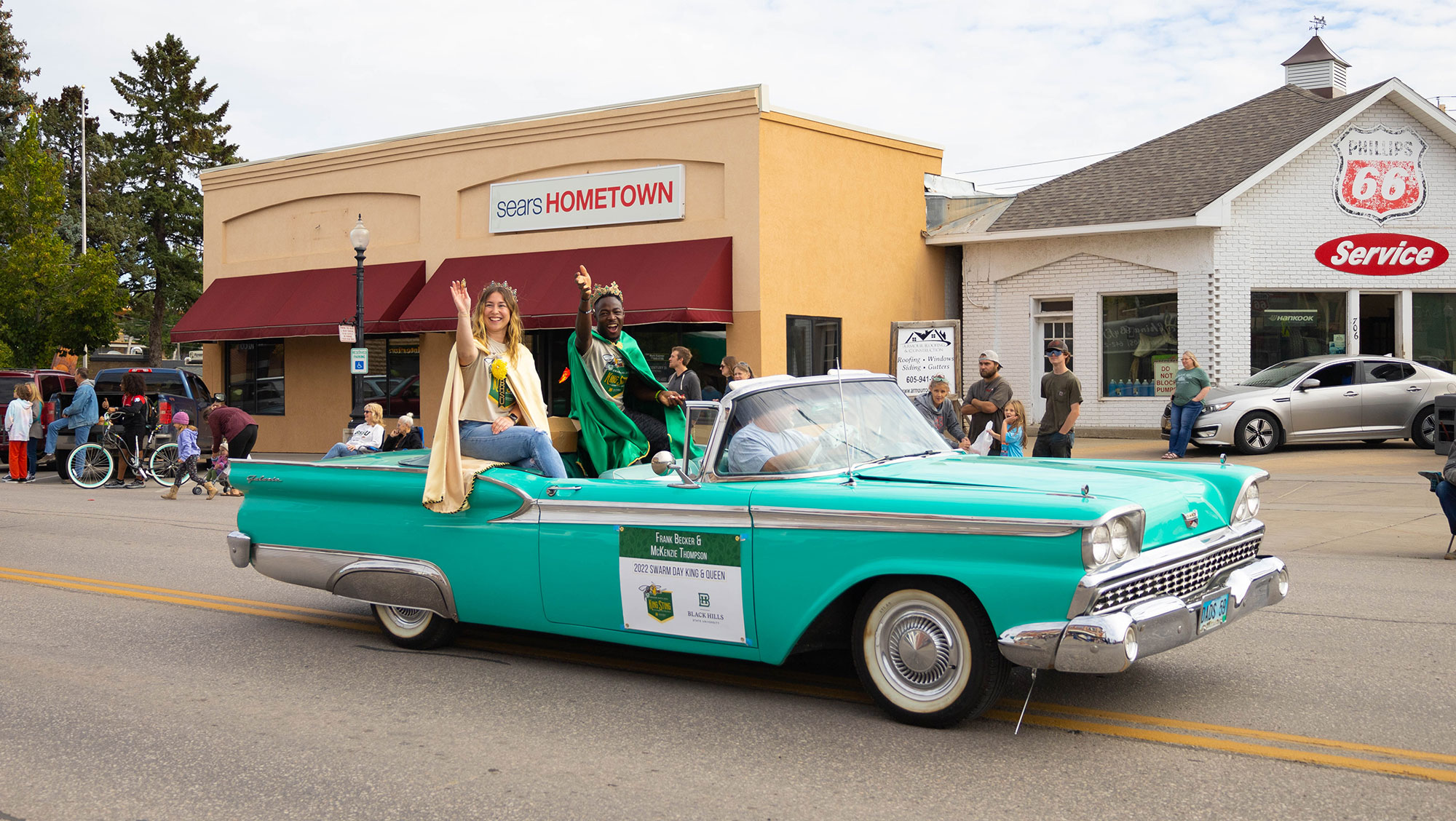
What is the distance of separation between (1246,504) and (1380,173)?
18.2m

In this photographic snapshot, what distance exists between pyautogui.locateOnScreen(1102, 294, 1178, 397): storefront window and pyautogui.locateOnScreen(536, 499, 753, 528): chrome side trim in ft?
56.1

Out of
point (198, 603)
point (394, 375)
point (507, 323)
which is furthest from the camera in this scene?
point (394, 375)

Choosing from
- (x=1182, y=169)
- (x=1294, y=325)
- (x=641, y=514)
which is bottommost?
(x=641, y=514)

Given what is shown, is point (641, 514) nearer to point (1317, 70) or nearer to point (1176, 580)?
point (1176, 580)

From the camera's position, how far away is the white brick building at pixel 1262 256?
20.1m

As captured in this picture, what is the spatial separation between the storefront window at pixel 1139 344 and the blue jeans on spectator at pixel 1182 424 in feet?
10.4

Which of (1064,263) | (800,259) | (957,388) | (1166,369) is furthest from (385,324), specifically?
(1166,369)

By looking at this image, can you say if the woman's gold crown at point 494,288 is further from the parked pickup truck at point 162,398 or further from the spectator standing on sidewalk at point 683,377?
the parked pickup truck at point 162,398

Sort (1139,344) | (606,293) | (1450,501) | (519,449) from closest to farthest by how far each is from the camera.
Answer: (519,449) → (606,293) → (1450,501) → (1139,344)

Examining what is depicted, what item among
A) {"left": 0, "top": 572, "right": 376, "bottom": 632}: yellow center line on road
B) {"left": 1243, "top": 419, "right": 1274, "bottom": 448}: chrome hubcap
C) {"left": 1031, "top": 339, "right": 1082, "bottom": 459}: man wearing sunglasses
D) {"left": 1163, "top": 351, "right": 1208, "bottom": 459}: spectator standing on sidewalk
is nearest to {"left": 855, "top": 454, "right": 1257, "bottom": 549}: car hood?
{"left": 0, "top": 572, "right": 376, "bottom": 632}: yellow center line on road

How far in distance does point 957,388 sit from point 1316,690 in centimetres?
1603

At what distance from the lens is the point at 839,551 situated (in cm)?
494

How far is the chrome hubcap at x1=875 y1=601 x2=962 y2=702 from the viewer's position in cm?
476

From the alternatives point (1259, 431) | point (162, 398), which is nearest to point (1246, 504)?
point (1259, 431)
